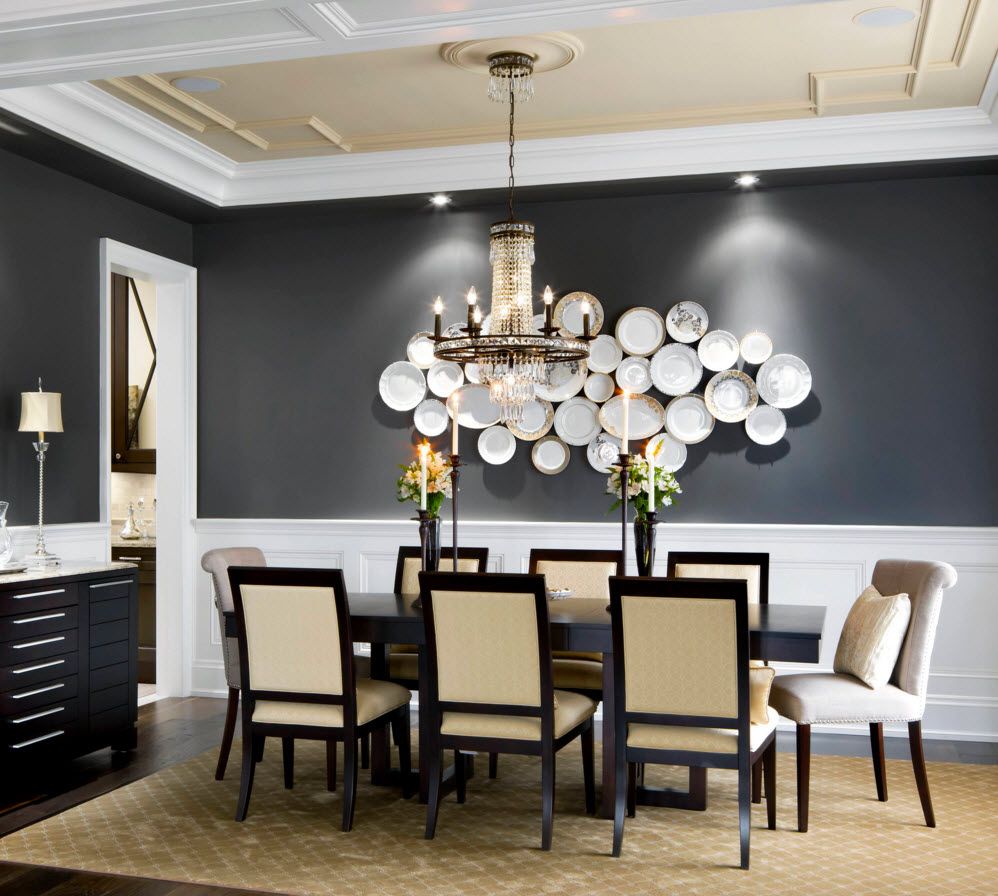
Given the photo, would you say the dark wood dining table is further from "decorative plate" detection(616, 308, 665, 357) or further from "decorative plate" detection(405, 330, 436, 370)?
"decorative plate" detection(405, 330, 436, 370)

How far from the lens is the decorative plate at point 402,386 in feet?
19.7

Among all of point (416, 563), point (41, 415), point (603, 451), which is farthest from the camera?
point (603, 451)

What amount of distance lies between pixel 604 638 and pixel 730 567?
3.70 ft

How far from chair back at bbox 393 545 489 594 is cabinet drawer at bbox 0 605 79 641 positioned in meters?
1.38

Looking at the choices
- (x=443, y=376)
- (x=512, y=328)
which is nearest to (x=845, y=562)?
(x=512, y=328)

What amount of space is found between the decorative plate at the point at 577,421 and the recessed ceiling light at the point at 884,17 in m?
2.35

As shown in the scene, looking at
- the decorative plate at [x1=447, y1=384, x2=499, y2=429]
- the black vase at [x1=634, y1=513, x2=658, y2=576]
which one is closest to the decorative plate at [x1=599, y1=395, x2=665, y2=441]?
the decorative plate at [x1=447, y1=384, x2=499, y2=429]

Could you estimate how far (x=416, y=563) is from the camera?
195 inches

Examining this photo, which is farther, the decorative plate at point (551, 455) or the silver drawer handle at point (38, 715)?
the decorative plate at point (551, 455)

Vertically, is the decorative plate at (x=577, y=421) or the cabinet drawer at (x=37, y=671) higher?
the decorative plate at (x=577, y=421)

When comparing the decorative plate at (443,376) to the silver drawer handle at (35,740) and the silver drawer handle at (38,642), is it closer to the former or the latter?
the silver drawer handle at (38,642)

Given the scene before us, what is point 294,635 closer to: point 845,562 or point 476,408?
point 476,408

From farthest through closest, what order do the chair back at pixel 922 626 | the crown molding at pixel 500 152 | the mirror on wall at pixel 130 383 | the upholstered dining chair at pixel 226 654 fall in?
the mirror on wall at pixel 130 383 < the crown molding at pixel 500 152 < the upholstered dining chair at pixel 226 654 < the chair back at pixel 922 626

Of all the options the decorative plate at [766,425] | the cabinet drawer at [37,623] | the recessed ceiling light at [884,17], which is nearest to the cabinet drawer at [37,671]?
the cabinet drawer at [37,623]
